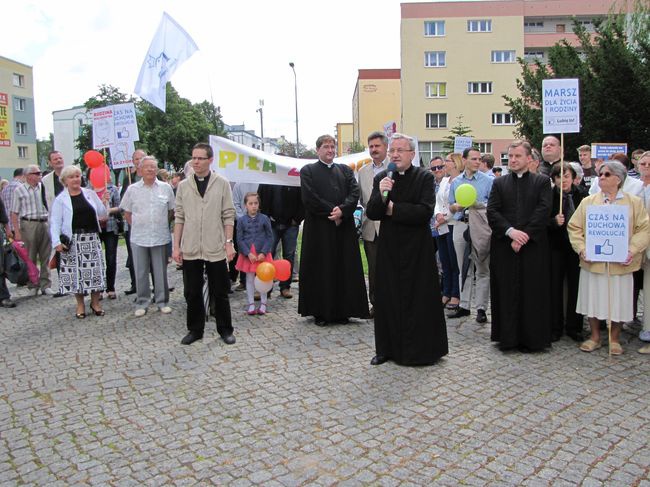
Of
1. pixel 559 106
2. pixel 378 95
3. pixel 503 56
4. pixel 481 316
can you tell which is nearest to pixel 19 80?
pixel 378 95

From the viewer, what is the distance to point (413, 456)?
13.0ft

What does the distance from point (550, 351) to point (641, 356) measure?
0.89 metres

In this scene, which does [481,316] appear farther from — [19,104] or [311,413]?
[19,104]

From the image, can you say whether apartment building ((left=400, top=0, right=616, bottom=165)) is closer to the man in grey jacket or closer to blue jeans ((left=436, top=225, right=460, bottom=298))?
blue jeans ((left=436, top=225, right=460, bottom=298))

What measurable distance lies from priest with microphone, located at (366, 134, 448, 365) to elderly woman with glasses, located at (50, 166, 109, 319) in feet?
14.2

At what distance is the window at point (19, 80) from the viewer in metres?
64.3

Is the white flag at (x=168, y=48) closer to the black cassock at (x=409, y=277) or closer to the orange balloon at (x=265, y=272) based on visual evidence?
the orange balloon at (x=265, y=272)

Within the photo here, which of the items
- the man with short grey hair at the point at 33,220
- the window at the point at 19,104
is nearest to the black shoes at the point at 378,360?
the man with short grey hair at the point at 33,220

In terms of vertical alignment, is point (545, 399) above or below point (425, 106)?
below

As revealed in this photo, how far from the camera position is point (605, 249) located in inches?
238

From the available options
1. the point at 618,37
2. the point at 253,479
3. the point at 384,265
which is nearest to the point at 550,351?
the point at 384,265

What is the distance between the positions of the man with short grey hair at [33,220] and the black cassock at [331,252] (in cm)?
501

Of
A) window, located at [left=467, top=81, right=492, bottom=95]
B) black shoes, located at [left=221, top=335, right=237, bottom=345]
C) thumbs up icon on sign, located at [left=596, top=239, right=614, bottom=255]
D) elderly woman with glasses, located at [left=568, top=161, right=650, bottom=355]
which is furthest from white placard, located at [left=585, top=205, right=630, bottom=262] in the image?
window, located at [left=467, top=81, right=492, bottom=95]

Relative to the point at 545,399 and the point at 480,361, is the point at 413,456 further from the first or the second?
the point at 480,361
